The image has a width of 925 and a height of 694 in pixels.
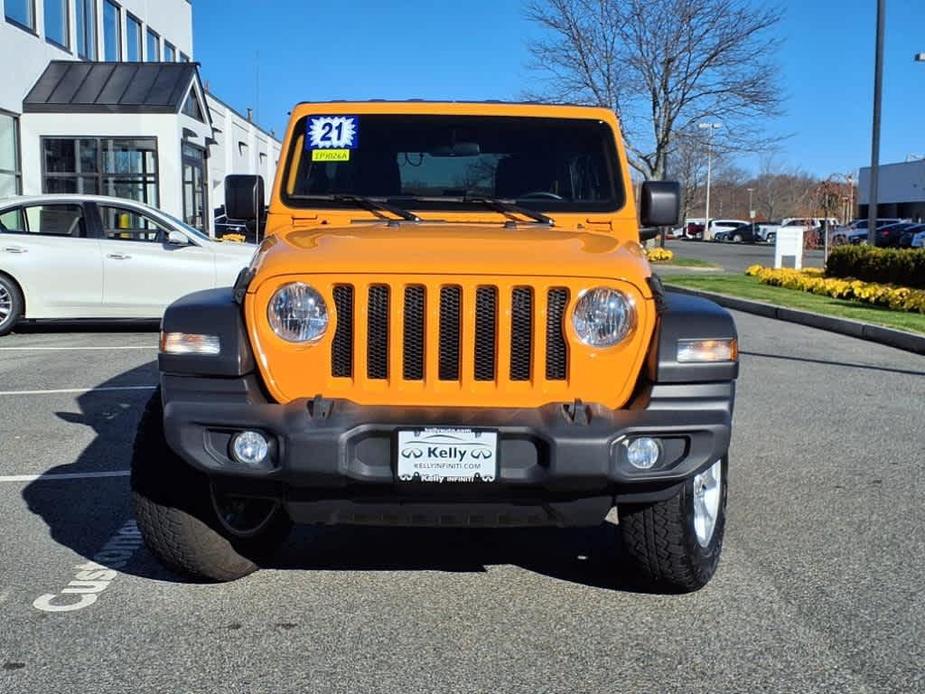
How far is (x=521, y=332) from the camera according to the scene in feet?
12.1

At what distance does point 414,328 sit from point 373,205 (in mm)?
1281

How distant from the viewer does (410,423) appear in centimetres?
346

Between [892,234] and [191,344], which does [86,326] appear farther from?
[892,234]

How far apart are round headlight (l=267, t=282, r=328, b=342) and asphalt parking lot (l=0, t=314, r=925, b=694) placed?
103cm

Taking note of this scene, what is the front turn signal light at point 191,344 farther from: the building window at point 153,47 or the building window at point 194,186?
the building window at point 153,47

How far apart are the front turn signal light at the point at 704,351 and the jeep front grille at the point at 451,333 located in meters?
0.40

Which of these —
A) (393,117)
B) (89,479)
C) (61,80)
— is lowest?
(89,479)

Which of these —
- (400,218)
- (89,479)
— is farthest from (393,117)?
(89,479)

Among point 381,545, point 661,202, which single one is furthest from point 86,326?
point 661,202

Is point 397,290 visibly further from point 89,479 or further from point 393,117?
point 89,479

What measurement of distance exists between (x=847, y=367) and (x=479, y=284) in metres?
7.73

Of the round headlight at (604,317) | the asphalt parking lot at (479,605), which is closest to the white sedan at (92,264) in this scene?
the asphalt parking lot at (479,605)

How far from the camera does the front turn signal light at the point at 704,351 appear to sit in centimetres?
360

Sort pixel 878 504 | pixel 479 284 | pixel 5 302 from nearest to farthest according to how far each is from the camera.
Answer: pixel 479 284 < pixel 878 504 < pixel 5 302
